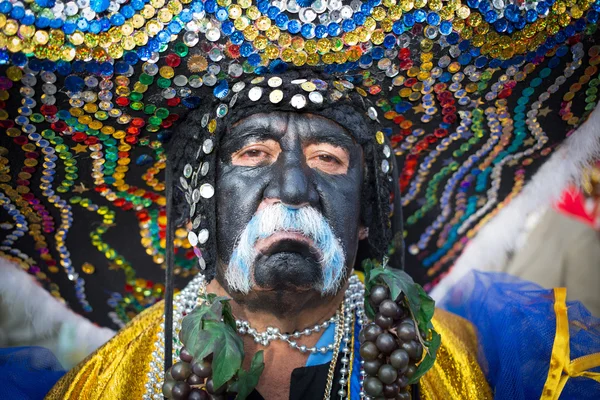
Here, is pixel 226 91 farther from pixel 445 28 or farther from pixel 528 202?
pixel 528 202

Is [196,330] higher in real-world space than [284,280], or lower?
lower

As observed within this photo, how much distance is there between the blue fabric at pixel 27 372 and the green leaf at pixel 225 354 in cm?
71

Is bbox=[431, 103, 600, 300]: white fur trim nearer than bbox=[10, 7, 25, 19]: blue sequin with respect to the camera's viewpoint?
No

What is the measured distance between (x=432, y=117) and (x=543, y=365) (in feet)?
2.77

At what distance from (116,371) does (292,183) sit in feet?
2.69

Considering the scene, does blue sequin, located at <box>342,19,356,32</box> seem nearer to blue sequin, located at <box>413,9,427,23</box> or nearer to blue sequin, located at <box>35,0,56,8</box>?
blue sequin, located at <box>413,9,427,23</box>

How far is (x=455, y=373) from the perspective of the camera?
7.06 ft

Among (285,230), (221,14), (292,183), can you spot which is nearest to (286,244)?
(285,230)

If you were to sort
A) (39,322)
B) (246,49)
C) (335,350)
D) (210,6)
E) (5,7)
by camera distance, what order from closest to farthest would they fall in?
(5,7) → (210,6) → (246,49) → (335,350) → (39,322)

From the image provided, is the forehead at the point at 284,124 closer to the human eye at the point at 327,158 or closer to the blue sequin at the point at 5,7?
the human eye at the point at 327,158

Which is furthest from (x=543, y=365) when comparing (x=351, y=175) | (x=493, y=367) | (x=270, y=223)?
(x=270, y=223)

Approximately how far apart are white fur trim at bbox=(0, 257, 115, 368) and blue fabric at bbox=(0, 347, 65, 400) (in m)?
0.29

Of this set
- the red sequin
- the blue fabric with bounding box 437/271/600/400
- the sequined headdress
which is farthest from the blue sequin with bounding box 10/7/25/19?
the blue fabric with bounding box 437/271/600/400

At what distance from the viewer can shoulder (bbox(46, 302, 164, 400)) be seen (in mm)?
2014
